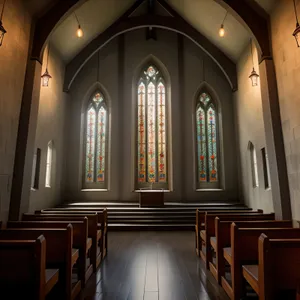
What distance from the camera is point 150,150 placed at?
8859 mm

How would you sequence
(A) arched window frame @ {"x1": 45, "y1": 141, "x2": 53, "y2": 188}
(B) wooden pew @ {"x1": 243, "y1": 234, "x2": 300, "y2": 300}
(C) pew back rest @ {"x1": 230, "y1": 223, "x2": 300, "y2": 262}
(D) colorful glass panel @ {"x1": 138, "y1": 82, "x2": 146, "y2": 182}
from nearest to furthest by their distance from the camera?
(B) wooden pew @ {"x1": 243, "y1": 234, "x2": 300, "y2": 300}, (C) pew back rest @ {"x1": 230, "y1": 223, "x2": 300, "y2": 262}, (A) arched window frame @ {"x1": 45, "y1": 141, "x2": 53, "y2": 188}, (D) colorful glass panel @ {"x1": 138, "y1": 82, "x2": 146, "y2": 182}

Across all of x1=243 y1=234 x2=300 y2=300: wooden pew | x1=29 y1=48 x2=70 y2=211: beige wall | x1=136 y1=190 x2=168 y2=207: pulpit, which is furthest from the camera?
x1=136 y1=190 x2=168 y2=207: pulpit

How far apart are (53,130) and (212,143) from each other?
514 cm

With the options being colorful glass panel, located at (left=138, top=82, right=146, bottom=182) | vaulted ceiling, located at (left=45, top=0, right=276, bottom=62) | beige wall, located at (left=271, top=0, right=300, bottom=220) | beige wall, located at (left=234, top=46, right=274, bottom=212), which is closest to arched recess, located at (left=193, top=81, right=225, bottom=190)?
beige wall, located at (left=234, top=46, right=274, bottom=212)

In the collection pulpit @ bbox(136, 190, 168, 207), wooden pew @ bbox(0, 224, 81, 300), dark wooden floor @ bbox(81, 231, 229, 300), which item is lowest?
dark wooden floor @ bbox(81, 231, 229, 300)

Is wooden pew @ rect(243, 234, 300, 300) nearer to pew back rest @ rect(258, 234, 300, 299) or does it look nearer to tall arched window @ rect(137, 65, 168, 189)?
pew back rest @ rect(258, 234, 300, 299)

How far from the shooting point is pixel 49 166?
745 cm

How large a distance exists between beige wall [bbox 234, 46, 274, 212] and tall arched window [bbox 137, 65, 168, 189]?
8.01 ft

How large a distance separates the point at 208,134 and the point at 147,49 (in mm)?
3742

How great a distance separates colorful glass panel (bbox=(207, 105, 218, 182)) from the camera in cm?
867

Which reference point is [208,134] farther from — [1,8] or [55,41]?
[1,8]

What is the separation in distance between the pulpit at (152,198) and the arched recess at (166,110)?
1.36 m

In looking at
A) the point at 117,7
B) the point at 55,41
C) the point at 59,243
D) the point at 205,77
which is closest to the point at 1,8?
the point at 55,41

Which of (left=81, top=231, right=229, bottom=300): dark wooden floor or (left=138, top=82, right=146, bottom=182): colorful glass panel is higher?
(left=138, top=82, right=146, bottom=182): colorful glass panel
